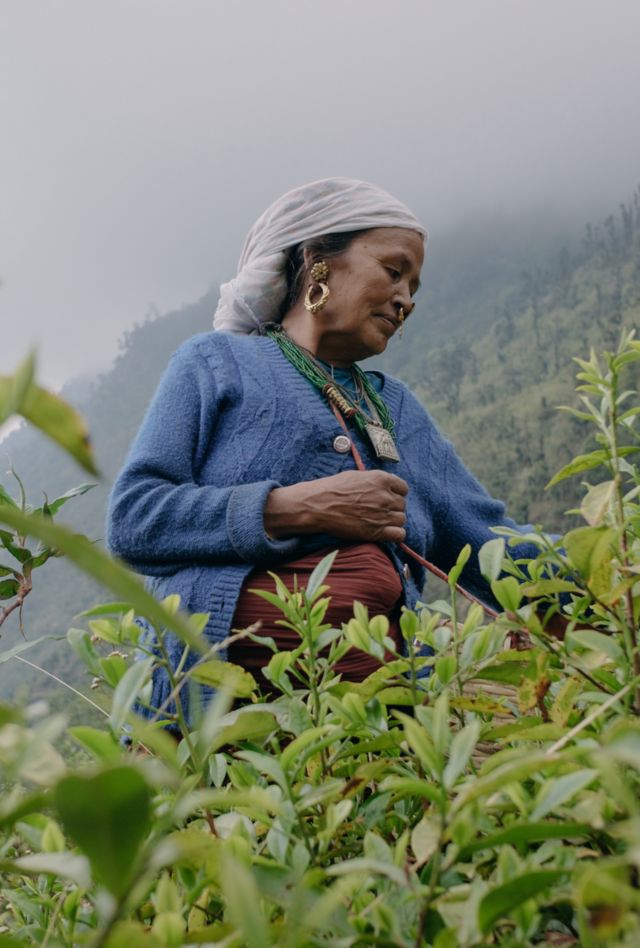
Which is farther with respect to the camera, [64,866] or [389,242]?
[389,242]

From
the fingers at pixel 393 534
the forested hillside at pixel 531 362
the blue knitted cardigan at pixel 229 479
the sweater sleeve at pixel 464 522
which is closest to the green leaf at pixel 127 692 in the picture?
the blue knitted cardigan at pixel 229 479

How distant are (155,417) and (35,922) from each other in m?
0.92

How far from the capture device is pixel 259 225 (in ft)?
5.17

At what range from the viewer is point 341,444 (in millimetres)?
1329

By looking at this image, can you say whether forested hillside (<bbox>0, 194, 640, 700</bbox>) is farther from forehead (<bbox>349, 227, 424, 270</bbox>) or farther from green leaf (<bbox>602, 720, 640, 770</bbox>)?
green leaf (<bbox>602, 720, 640, 770</bbox>)

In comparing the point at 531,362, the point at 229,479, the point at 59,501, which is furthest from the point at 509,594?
the point at 531,362

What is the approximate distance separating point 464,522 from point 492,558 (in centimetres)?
111

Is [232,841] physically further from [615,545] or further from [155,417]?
[155,417]

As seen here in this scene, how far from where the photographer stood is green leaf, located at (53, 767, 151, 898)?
156 millimetres

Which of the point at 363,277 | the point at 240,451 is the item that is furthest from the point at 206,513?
the point at 363,277

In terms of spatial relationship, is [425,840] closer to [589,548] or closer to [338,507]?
[589,548]

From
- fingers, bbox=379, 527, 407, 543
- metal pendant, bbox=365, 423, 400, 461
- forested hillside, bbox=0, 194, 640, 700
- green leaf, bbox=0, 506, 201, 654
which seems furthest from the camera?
forested hillside, bbox=0, 194, 640, 700

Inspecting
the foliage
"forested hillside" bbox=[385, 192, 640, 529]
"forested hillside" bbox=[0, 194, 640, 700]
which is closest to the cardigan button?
the foliage

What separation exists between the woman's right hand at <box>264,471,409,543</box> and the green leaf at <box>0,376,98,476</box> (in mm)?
963
